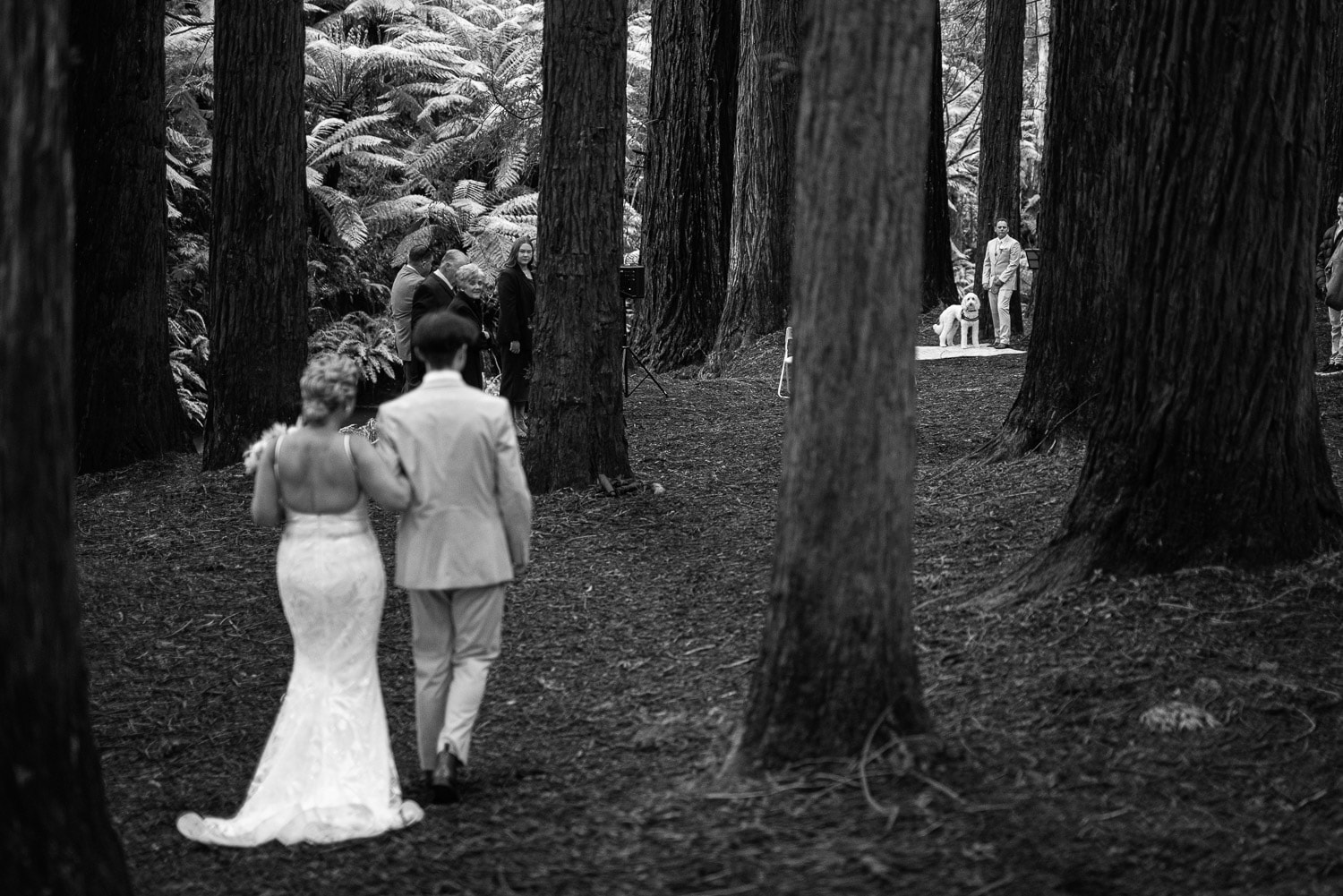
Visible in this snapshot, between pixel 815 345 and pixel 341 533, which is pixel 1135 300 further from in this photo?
pixel 341 533

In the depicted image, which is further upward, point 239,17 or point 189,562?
point 239,17

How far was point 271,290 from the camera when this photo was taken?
11.6 meters

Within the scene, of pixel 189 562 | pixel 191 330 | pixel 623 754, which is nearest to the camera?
pixel 623 754

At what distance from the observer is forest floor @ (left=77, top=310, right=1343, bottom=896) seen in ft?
14.3

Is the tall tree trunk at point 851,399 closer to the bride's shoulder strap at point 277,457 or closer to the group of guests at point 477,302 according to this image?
the bride's shoulder strap at point 277,457

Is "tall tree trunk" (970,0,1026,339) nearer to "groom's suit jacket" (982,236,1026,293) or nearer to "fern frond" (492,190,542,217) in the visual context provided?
"groom's suit jacket" (982,236,1026,293)

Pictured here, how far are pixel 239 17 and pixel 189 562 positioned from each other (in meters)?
4.55

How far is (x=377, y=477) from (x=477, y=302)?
261 inches

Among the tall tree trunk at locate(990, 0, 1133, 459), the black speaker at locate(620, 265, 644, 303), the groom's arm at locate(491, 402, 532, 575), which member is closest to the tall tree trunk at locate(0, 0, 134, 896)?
the groom's arm at locate(491, 402, 532, 575)

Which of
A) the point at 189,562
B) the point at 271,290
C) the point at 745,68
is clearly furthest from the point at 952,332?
the point at 189,562

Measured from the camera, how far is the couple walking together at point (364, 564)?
16.9ft

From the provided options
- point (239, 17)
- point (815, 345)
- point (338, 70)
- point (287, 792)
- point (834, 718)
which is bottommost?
point (287, 792)

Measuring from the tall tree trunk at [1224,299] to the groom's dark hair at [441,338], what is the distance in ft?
9.99

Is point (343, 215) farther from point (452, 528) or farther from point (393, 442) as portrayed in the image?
point (452, 528)
